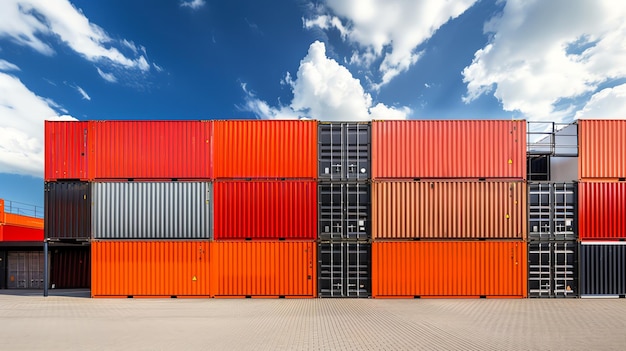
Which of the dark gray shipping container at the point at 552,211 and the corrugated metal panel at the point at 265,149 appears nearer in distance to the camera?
the dark gray shipping container at the point at 552,211

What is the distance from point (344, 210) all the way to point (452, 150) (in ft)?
20.6

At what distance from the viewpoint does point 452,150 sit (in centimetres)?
1459

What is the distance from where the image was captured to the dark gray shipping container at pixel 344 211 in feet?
47.8

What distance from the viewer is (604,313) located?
11922mm

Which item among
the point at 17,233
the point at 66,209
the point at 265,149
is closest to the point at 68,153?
the point at 66,209

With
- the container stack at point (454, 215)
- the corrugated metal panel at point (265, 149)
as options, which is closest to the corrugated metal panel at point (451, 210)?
the container stack at point (454, 215)

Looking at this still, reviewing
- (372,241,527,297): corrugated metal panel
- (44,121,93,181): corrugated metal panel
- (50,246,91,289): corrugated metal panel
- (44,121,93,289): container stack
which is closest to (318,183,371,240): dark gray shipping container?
(372,241,527,297): corrugated metal panel

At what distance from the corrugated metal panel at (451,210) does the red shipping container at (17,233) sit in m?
26.4

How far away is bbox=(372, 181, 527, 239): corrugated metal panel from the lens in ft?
47.1

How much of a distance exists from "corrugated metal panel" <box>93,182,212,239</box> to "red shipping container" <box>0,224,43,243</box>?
529 inches

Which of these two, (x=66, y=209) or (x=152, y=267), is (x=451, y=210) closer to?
(x=152, y=267)

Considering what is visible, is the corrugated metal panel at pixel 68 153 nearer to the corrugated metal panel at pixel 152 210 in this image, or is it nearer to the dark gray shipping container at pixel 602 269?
the corrugated metal panel at pixel 152 210

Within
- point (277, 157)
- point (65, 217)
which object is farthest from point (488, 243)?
point (65, 217)

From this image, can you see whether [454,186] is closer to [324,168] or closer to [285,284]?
[324,168]
